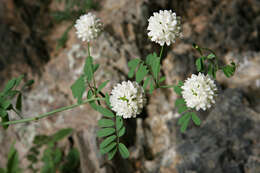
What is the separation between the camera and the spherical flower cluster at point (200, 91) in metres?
1.26

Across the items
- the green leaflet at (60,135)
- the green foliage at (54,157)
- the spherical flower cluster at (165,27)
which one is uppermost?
the spherical flower cluster at (165,27)

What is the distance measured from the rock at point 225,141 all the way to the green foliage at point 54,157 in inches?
45.8

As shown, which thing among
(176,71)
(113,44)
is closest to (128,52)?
(113,44)

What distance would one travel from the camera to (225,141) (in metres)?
2.18

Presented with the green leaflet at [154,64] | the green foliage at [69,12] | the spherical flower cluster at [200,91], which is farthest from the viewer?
the green foliage at [69,12]

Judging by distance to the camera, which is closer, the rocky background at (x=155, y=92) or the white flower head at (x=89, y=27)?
the white flower head at (x=89, y=27)

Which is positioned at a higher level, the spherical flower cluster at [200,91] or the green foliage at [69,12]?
the green foliage at [69,12]

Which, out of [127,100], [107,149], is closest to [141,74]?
[127,100]

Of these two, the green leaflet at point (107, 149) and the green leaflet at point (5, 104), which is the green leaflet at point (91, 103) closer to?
the green leaflet at point (107, 149)

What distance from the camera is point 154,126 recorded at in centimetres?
277

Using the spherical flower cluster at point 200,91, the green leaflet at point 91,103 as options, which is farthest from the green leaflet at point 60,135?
the spherical flower cluster at point 200,91

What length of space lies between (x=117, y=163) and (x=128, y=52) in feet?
4.07

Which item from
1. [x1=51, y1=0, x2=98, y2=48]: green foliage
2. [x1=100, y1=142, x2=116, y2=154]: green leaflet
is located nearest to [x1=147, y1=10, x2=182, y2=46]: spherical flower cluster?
[x1=100, y1=142, x2=116, y2=154]: green leaflet

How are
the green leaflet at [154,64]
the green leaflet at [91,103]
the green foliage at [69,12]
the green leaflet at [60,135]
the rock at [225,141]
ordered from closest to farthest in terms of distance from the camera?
the green leaflet at [154,64]
the green leaflet at [91,103]
the rock at [225,141]
the green leaflet at [60,135]
the green foliage at [69,12]
